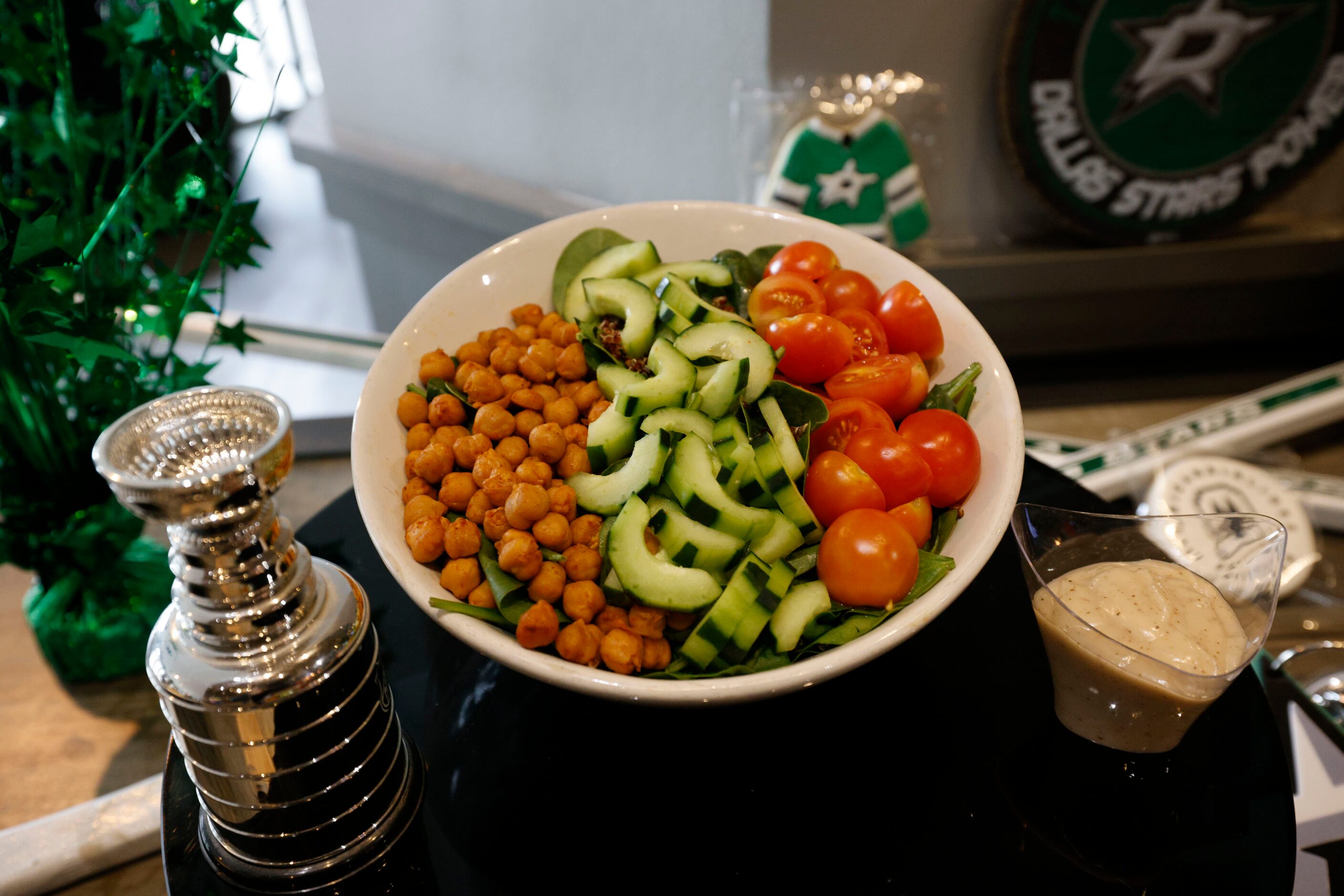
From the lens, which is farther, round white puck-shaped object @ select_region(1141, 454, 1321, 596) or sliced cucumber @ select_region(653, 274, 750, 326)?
round white puck-shaped object @ select_region(1141, 454, 1321, 596)

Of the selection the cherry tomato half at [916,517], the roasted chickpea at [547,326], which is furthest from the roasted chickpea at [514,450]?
the cherry tomato half at [916,517]

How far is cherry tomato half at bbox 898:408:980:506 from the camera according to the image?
0.97m

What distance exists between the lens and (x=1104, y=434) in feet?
7.54

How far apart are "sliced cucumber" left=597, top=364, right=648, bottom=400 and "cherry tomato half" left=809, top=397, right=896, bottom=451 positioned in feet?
0.73

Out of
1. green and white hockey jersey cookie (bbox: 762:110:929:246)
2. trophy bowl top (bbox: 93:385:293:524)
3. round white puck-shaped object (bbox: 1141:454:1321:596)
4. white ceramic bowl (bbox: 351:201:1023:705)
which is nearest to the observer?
trophy bowl top (bbox: 93:385:293:524)

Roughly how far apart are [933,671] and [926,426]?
29 cm

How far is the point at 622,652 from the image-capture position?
820 mm

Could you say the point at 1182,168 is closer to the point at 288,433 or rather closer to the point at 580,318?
the point at 580,318

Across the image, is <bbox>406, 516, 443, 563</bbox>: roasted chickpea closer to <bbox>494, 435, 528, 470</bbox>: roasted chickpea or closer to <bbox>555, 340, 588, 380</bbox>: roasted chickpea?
<bbox>494, 435, 528, 470</bbox>: roasted chickpea

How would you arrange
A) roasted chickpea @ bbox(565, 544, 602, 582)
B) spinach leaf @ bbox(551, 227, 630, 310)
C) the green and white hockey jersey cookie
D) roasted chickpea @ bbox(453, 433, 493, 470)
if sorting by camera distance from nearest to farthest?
roasted chickpea @ bbox(565, 544, 602, 582)
roasted chickpea @ bbox(453, 433, 493, 470)
spinach leaf @ bbox(551, 227, 630, 310)
the green and white hockey jersey cookie

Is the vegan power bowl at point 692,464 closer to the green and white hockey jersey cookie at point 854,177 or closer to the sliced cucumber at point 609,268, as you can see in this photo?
the sliced cucumber at point 609,268

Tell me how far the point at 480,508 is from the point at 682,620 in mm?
253

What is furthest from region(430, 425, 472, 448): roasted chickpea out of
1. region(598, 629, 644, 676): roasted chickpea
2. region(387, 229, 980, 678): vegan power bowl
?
region(598, 629, 644, 676): roasted chickpea

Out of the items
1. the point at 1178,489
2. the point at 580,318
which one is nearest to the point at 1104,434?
the point at 1178,489
